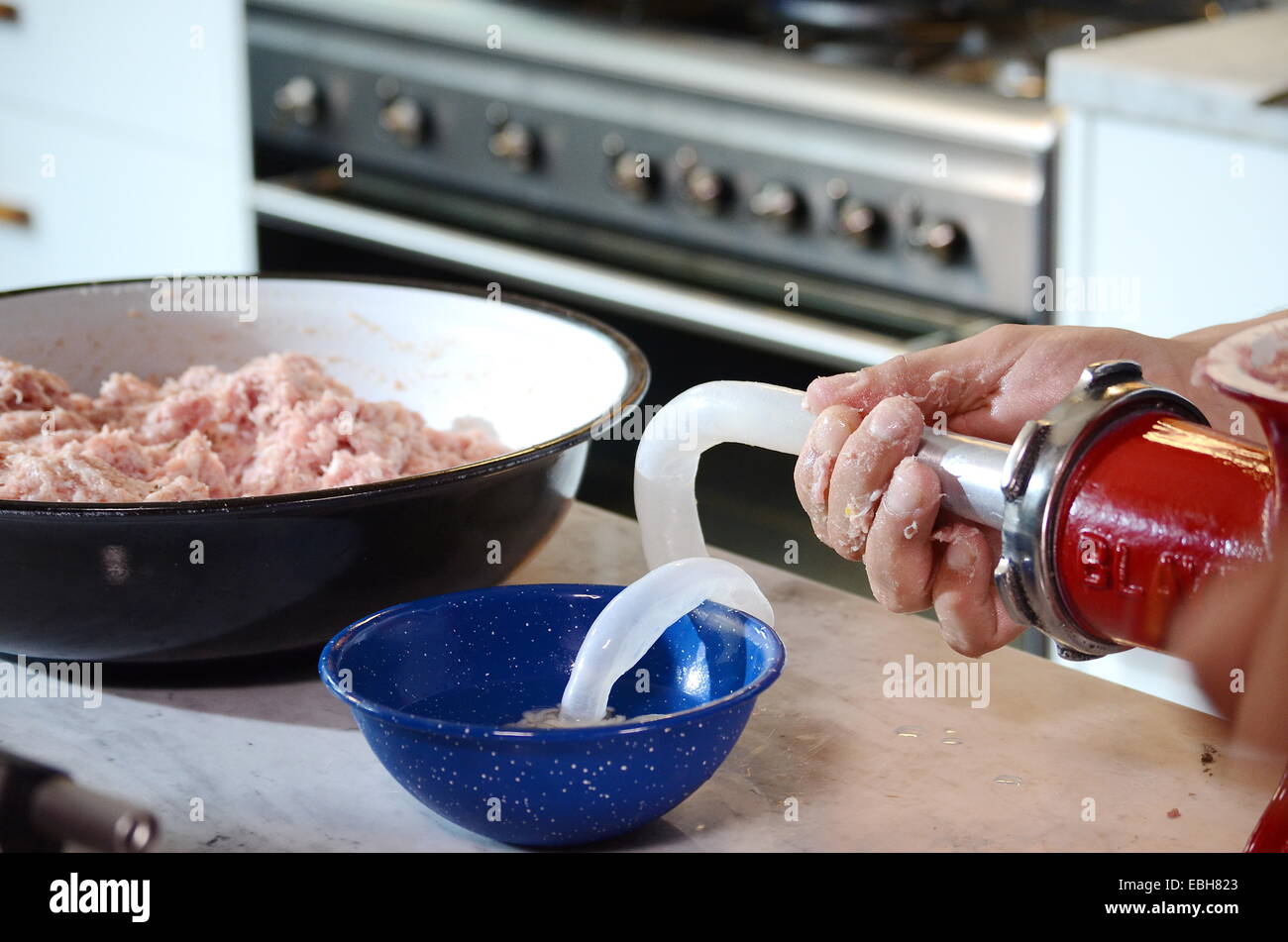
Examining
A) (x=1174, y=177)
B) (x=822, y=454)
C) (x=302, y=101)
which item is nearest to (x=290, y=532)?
(x=822, y=454)

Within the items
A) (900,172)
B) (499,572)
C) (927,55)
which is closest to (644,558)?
(499,572)

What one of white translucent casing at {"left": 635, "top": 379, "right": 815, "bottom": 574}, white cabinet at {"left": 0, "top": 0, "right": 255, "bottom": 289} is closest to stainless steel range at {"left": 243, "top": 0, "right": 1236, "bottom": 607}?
white cabinet at {"left": 0, "top": 0, "right": 255, "bottom": 289}

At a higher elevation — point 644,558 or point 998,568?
point 998,568

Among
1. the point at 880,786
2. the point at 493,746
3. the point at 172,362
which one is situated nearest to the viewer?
the point at 493,746

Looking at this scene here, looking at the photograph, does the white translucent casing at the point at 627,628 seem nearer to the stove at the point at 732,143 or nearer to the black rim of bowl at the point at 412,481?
the black rim of bowl at the point at 412,481

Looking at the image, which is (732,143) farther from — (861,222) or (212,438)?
(212,438)

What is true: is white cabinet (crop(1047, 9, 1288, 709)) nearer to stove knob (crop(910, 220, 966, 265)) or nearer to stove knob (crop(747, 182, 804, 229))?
stove knob (crop(910, 220, 966, 265))

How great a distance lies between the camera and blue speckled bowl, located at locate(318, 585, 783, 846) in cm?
69

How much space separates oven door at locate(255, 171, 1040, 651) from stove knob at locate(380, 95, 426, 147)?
103 mm

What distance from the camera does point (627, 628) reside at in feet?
2.48

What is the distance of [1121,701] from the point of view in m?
0.89

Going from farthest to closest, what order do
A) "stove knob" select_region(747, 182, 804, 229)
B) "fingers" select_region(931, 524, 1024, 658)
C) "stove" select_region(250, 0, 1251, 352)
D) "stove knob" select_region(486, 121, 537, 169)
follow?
"stove knob" select_region(486, 121, 537, 169) < "stove knob" select_region(747, 182, 804, 229) < "stove" select_region(250, 0, 1251, 352) < "fingers" select_region(931, 524, 1024, 658)
